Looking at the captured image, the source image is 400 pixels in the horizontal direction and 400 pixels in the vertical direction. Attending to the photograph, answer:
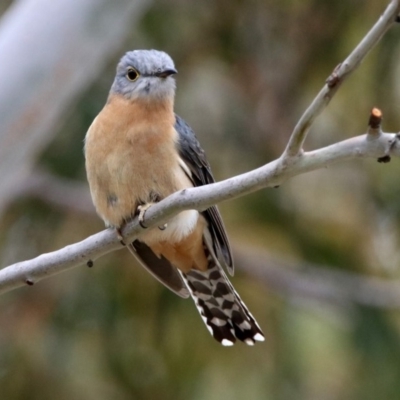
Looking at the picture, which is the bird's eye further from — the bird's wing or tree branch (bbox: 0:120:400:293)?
tree branch (bbox: 0:120:400:293)

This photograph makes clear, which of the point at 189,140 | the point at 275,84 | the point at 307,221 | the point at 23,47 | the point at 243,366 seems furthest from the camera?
the point at 275,84

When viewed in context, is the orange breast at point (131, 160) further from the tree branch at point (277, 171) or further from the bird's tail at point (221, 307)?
the bird's tail at point (221, 307)

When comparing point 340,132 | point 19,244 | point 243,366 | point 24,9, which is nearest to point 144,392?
point 243,366

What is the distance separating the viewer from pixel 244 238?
8.30 meters

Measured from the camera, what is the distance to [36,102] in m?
6.05

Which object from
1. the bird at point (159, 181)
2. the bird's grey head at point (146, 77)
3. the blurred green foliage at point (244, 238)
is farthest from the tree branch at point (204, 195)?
the blurred green foliage at point (244, 238)

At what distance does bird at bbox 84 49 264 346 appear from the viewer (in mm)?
4297

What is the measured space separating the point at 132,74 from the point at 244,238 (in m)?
3.72

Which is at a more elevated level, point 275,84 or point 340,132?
point 275,84

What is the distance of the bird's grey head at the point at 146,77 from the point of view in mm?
4605

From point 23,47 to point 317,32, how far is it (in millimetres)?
3776

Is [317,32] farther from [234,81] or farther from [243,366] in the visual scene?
[243,366]

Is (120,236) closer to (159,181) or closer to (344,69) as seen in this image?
(159,181)

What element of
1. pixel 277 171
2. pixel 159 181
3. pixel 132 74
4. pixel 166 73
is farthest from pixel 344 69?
pixel 132 74
